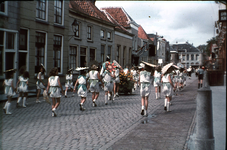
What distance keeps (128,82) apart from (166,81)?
484 cm

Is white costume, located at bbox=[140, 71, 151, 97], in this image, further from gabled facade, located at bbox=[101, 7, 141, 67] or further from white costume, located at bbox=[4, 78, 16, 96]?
white costume, located at bbox=[4, 78, 16, 96]

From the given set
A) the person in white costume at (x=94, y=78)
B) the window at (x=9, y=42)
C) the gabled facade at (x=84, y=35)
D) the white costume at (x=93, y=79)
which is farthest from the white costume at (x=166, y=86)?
the gabled facade at (x=84, y=35)

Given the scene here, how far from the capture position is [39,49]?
2285mm

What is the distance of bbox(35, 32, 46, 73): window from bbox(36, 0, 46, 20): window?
0.57ft

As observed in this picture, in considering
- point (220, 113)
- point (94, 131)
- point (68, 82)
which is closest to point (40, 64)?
point (220, 113)

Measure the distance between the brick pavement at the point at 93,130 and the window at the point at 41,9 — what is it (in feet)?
6.00

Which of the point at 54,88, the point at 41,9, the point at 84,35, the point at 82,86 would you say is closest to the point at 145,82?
the point at 82,86

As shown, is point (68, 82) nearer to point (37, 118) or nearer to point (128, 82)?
point (128, 82)

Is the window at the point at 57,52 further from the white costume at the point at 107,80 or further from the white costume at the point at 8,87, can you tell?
the white costume at the point at 107,80

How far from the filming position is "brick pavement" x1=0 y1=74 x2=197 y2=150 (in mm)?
4387

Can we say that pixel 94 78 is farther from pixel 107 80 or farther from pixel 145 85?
pixel 145 85

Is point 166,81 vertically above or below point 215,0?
below

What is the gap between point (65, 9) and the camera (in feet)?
11.3

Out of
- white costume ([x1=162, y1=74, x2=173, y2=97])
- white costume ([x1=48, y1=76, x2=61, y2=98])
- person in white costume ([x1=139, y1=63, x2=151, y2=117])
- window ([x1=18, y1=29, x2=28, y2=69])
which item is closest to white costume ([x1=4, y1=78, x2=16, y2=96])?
window ([x1=18, y1=29, x2=28, y2=69])
